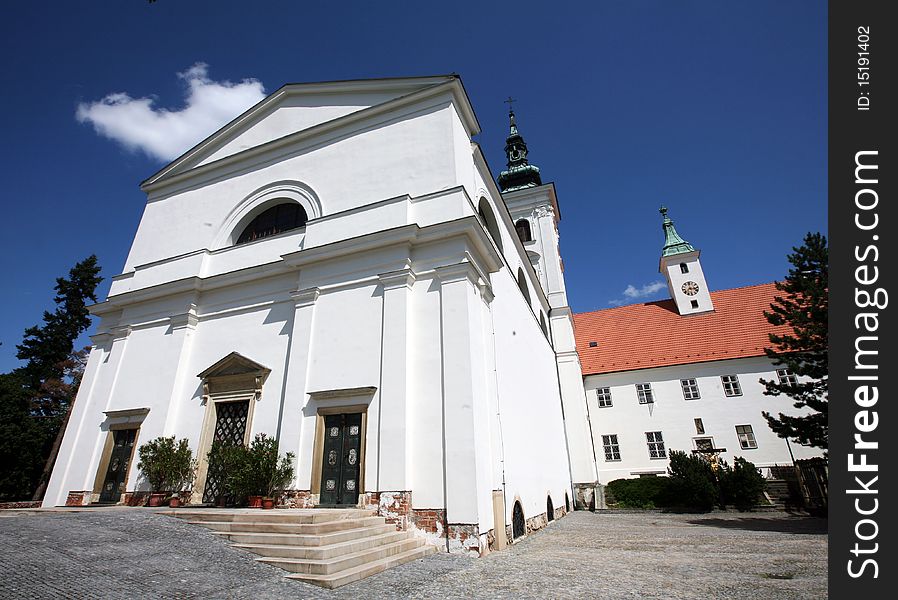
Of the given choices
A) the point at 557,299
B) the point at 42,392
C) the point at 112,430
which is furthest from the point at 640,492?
the point at 42,392

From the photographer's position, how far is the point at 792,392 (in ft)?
39.0

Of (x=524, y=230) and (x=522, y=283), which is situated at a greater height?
(x=524, y=230)

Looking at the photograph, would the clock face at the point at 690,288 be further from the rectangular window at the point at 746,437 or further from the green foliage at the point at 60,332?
the green foliage at the point at 60,332

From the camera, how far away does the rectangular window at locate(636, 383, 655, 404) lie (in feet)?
74.2

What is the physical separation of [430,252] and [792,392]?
10921 mm

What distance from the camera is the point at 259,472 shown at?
26.3 feet

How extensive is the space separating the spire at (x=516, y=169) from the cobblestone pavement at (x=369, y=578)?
2161 centimetres

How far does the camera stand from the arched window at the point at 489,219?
12.3m

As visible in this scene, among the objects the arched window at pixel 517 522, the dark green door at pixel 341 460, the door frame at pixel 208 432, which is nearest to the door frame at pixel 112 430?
the door frame at pixel 208 432

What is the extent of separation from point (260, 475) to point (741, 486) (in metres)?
16.1

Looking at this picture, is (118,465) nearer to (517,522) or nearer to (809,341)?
(517,522)

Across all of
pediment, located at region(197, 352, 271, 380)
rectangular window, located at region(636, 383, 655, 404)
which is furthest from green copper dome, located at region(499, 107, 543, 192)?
pediment, located at region(197, 352, 271, 380)

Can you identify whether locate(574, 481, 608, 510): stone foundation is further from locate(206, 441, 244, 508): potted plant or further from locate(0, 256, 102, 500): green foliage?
locate(0, 256, 102, 500): green foliage

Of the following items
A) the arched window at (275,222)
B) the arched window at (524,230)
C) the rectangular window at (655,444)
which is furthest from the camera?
the arched window at (524,230)
